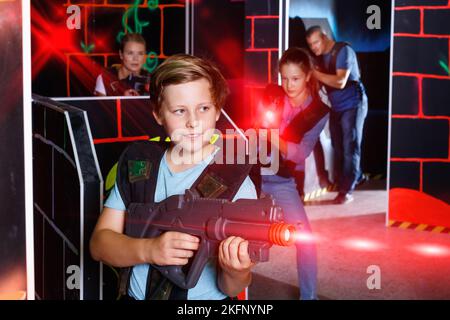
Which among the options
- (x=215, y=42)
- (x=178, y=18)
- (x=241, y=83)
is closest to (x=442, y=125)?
(x=241, y=83)

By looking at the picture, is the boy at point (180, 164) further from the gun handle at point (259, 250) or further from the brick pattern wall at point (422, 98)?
the brick pattern wall at point (422, 98)

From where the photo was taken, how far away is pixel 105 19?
20.4ft

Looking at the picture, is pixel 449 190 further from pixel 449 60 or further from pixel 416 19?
pixel 416 19

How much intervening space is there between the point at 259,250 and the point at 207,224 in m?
0.13

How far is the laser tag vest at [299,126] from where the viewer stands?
311 cm

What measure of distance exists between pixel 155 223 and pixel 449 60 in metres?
3.60

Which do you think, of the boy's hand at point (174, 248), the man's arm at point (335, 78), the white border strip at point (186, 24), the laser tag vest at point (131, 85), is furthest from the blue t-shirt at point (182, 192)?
the white border strip at point (186, 24)

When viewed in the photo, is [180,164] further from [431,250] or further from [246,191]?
[431,250]

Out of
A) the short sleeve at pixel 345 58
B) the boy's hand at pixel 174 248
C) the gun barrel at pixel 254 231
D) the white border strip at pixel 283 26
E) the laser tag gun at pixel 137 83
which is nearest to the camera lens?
the gun barrel at pixel 254 231

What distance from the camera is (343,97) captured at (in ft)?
18.4

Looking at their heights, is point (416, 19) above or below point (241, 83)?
above

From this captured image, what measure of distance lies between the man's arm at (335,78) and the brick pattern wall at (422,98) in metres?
0.81

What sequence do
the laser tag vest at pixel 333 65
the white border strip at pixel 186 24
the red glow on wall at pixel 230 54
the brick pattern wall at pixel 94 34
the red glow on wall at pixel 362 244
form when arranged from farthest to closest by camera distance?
the brick pattern wall at pixel 94 34
the white border strip at pixel 186 24
the laser tag vest at pixel 333 65
the red glow on wall at pixel 230 54
the red glow on wall at pixel 362 244

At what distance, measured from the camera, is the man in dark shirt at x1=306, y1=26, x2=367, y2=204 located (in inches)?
215
